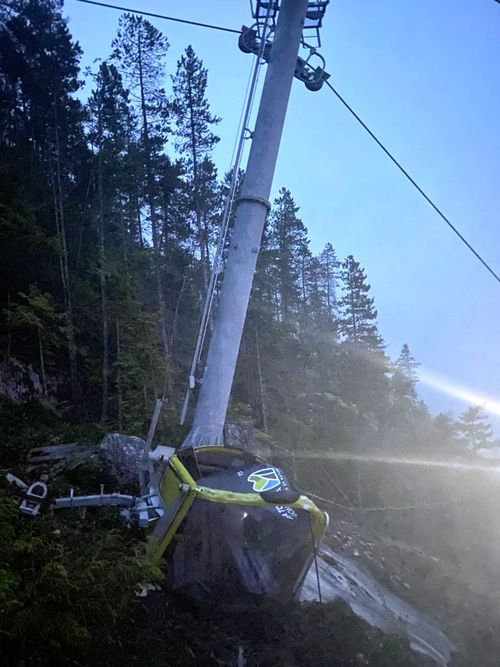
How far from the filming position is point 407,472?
27.7m

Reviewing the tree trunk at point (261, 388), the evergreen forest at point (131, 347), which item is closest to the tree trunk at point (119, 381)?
the evergreen forest at point (131, 347)


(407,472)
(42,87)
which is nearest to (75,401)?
(42,87)

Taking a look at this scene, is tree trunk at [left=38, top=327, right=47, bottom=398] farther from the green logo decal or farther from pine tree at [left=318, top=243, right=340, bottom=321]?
pine tree at [left=318, top=243, right=340, bottom=321]

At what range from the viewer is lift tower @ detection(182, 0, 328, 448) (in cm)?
831

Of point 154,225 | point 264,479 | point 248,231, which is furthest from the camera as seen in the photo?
point 154,225

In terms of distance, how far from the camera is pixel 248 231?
28.9 feet

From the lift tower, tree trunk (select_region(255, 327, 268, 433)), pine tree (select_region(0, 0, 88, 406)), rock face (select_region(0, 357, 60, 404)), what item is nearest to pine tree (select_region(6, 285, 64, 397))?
rock face (select_region(0, 357, 60, 404))

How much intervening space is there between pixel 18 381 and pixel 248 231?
11.6 metres

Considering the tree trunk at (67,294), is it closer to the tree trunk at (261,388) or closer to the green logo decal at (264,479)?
the tree trunk at (261,388)

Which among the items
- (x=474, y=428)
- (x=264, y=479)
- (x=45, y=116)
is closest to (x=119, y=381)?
(x=264, y=479)

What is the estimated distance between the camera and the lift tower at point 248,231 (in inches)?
327

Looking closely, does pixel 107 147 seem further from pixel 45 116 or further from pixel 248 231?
pixel 248 231

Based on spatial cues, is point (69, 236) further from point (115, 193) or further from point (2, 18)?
point (2, 18)

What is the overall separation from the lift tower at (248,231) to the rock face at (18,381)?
10217mm
